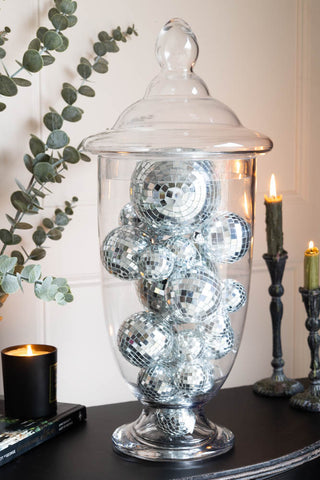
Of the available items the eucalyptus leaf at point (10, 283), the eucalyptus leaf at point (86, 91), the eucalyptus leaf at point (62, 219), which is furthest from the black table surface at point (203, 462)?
the eucalyptus leaf at point (86, 91)

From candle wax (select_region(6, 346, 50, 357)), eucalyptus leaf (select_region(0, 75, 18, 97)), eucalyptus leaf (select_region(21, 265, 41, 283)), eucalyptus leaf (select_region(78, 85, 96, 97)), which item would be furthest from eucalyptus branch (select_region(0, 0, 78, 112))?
candle wax (select_region(6, 346, 50, 357))

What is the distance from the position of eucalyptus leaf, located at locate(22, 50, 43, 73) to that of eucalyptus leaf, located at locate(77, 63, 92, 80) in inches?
9.4

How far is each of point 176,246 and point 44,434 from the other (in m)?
0.37

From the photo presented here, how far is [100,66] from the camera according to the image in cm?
141

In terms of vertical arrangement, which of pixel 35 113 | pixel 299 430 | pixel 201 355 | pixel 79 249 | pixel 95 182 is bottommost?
pixel 299 430

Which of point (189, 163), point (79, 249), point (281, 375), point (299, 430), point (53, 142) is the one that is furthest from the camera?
point (79, 249)

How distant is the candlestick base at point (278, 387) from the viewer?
4.42 ft

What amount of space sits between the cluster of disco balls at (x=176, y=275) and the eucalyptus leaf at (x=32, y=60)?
0.90 feet

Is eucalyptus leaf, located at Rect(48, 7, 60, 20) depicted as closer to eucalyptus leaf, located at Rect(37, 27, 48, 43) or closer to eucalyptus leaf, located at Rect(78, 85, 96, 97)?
eucalyptus leaf, located at Rect(37, 27, 48, 43)

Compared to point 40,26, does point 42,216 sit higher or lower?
lower

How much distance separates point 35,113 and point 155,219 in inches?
21.1

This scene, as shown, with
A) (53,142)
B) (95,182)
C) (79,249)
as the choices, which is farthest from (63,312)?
(53,142)

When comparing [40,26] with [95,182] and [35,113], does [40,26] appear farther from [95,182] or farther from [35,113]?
[95,182]

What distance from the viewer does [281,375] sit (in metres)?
1.38
